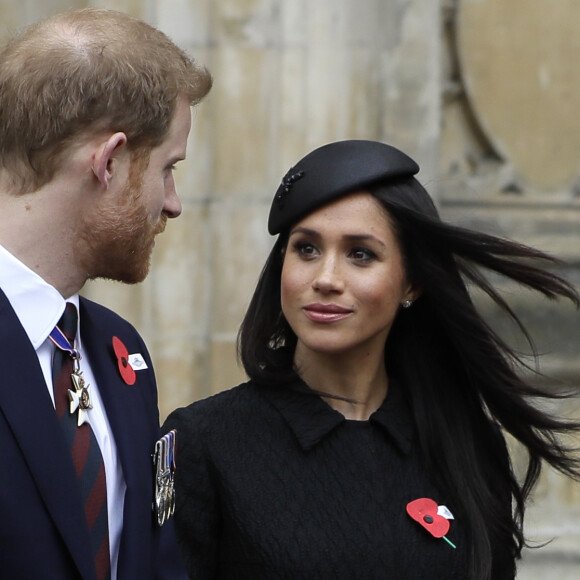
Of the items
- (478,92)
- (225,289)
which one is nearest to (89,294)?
(225,289)

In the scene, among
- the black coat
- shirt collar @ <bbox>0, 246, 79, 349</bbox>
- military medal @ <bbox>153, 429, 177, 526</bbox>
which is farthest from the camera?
the black coat

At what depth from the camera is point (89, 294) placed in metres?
5.82

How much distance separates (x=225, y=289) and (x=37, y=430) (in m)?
3.37

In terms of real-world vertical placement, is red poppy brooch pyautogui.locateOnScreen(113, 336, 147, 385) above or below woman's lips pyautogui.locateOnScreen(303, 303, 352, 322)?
below

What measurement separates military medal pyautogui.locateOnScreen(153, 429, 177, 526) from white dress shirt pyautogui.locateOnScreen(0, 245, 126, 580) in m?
0.12

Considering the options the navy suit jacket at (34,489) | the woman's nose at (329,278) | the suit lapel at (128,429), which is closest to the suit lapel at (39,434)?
the navy suit jacket at (34,489)

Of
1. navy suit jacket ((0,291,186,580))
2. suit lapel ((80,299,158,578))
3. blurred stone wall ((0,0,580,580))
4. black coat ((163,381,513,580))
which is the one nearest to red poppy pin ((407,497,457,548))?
black coat ((163,381,513,580))

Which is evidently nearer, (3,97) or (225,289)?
(3,97)

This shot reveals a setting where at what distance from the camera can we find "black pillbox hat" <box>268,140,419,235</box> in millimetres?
3160

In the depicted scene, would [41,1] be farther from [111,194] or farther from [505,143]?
[111,194]

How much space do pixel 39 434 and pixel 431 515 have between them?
1.10m

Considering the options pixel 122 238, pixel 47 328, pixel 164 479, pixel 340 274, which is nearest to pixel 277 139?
pixel 340 274

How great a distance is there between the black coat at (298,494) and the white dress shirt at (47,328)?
474 millimetres

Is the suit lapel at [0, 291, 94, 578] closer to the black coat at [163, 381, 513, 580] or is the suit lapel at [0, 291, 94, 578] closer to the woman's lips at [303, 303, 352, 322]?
the black coat at [163, 381, 513, 580]
